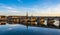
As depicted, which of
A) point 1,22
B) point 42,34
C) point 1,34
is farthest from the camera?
point 1,22

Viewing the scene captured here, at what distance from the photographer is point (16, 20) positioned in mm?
18500

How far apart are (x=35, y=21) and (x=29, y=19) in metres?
1.10

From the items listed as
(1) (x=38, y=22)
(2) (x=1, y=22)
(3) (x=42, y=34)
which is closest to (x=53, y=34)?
(3) (x=42, y=34)

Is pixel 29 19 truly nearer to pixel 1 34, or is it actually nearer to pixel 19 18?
pixel 19 18

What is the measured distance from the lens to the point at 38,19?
17.4 meters

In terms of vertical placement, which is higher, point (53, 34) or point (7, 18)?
point (7, 18)

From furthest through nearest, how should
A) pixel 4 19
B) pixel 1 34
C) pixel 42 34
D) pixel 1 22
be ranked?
pixel 4 19 < pixel 1 22 < pixel 42 34 < pixel 1 34

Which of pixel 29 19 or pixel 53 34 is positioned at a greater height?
pixel 29 19

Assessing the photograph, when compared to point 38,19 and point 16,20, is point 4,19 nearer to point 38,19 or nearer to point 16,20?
point 16,20

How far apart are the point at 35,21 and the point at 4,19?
5464 millimetres

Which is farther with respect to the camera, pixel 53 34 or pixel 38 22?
pixel 38 22

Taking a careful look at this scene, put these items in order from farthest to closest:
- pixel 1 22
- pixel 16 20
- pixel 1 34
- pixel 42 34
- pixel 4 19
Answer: pixel 16 20
pixel 4 19
pixel 1 22
pixel 42 34
pixel 1 34

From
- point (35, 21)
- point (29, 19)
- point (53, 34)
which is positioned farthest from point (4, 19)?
point (53, 34)

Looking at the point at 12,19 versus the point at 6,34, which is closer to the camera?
the point at 6,34
